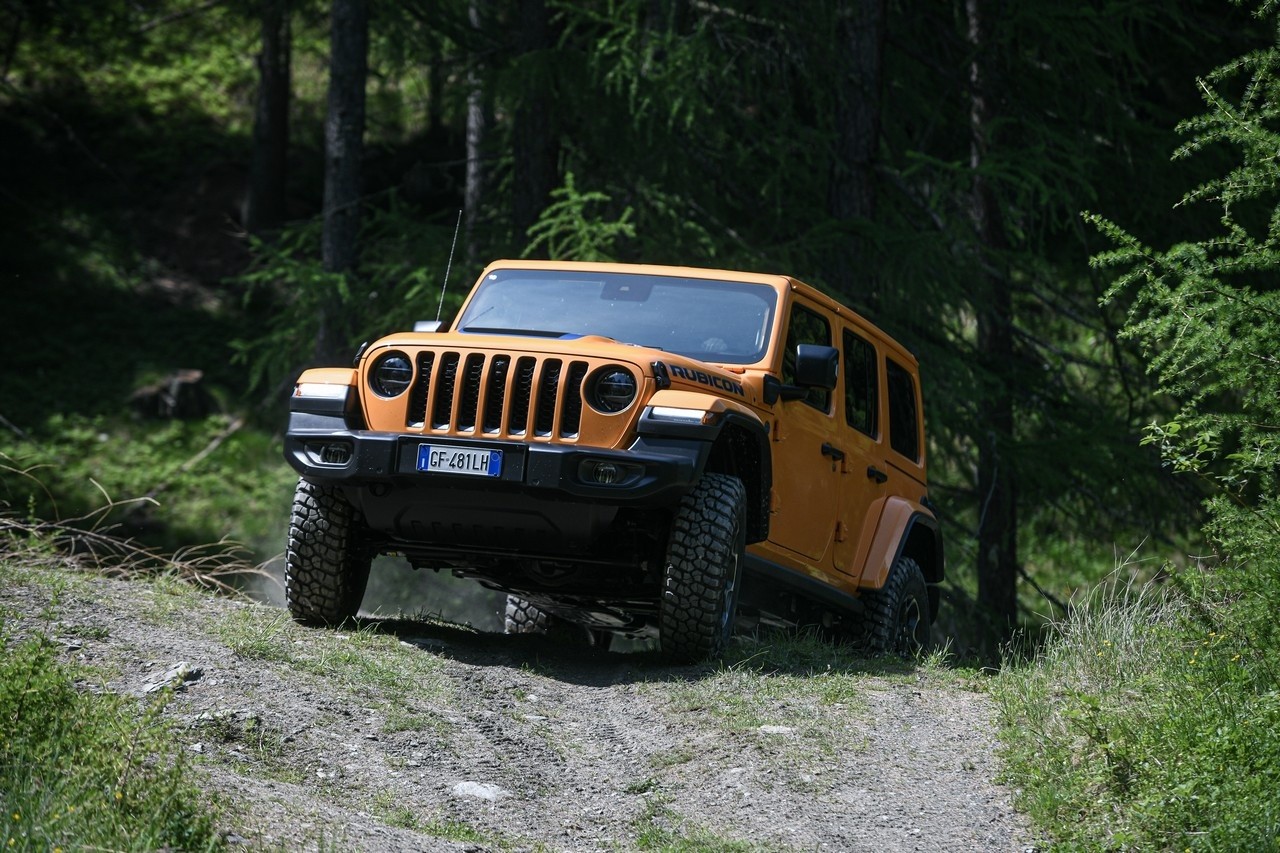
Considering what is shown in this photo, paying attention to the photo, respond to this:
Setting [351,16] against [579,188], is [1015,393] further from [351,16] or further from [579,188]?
[351,16]

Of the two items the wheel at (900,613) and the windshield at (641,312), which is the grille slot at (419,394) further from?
the wheel at (900,613)

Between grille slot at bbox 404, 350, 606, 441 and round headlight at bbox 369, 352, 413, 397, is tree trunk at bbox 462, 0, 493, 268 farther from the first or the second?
grille slot at bbox 404, 350, 606, 441

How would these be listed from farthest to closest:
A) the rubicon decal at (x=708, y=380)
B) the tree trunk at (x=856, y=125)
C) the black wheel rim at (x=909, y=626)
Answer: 1. the tree trunk at (x=856, y=125)
2. the black wheel rim at (x=909, y=626)
3. the rubicon decal at (x=708, y=380)

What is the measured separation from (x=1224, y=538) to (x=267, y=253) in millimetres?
8701

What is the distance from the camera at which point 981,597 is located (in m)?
14.3

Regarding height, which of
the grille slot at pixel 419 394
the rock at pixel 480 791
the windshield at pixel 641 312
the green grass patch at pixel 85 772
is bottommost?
the rock at pixel 480 791

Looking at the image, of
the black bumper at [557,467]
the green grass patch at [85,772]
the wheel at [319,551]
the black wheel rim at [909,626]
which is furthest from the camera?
the black wheel rim at [909,626]

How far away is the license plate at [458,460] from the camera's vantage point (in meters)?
6.37

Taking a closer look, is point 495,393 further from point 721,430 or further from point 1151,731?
point 1151,731

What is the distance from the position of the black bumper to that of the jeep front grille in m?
0.09

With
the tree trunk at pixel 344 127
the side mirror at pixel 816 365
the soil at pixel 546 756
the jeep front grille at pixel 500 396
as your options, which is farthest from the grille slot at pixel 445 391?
the tree trunk at pixel 344 127

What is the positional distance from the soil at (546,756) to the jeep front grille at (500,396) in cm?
112

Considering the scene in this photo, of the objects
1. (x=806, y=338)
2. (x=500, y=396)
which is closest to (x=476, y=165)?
(x=806, y=338)

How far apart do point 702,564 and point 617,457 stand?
658 millimetres
